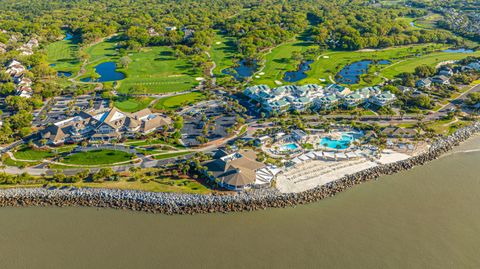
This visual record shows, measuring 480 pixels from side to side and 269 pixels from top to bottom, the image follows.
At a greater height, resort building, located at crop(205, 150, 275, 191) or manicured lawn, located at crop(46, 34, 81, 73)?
manicured lawn, located at crop(46, 34, 81, 73)

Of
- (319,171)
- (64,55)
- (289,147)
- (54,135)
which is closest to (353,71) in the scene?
(289,147)

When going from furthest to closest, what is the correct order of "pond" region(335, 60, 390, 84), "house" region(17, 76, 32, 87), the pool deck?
"pond" region(335, 60, 390, 84) < "house" region(17, 76, 32, 87) < the pool deck

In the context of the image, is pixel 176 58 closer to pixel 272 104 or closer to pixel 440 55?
pixel 272 104

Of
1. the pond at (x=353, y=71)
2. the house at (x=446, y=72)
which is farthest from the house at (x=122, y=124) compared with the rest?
the house at (x=446, y=72)

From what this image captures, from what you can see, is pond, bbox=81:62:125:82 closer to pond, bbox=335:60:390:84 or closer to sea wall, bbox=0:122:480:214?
sea wall, bbox=0:122:480:214

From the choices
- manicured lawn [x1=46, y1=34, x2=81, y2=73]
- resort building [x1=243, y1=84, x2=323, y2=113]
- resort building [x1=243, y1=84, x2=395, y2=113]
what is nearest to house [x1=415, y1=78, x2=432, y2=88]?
resort building [x1=243, y1=84, x2=395, y2=113]

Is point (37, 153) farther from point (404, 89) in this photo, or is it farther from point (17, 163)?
point (404, 89)
